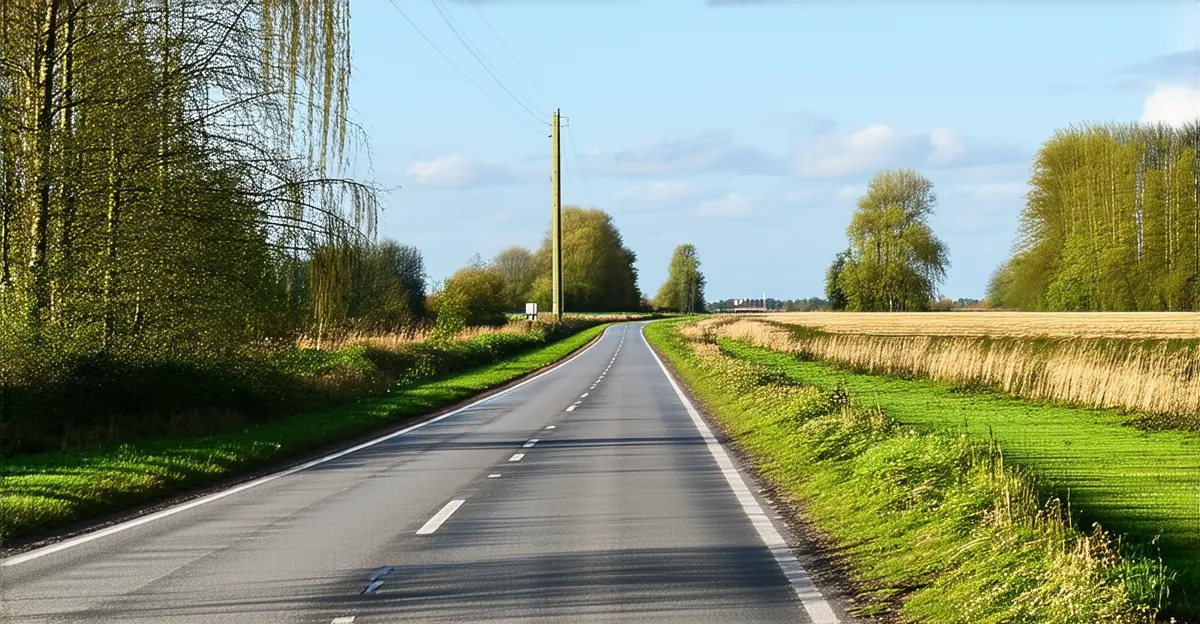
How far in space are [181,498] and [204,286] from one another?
5940 millimetres

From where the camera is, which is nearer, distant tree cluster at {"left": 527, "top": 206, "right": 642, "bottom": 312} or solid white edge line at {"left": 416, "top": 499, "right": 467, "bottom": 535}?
solid white edge line at {"left": 416, "top": 499, "right": 467, "bottom": 535}

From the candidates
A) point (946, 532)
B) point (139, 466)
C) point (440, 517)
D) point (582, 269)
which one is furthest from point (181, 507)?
point (582, 269)

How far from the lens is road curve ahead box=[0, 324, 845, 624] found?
270 inches

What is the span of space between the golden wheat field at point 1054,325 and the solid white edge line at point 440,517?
39510 mm

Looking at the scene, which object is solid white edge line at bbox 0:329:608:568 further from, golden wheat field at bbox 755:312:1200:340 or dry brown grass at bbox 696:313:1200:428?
golden wheat field at bbox 755:312:1200:340

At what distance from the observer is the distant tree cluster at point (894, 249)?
111 metres

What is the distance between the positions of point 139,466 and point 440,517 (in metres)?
5.27

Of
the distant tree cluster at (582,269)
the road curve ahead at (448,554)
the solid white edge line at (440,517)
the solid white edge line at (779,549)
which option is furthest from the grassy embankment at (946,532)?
the distant tree cluster at (582,269)

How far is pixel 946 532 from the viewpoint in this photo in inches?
331

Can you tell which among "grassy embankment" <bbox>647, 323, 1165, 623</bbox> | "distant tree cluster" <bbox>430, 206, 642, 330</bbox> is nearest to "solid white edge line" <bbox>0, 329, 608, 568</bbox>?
"grassy embankment" <bbox>647, 323, 1165, 623</bbox>

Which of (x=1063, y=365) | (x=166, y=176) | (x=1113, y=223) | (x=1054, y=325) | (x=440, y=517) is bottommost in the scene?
A: (x=440, y=517)

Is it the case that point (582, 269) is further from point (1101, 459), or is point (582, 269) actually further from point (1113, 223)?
point (1101, 459)

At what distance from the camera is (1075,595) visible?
608cm

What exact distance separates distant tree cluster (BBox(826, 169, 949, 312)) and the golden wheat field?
39.6 feet
